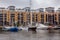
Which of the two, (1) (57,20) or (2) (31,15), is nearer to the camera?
(2) (31,15)

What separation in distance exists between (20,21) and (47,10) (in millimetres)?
2936

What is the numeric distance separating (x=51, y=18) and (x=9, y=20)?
4010 mm

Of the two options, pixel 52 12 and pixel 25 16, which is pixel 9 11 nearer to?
pixel 25 16

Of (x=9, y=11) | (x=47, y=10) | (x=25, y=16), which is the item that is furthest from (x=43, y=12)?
(x=9, y=11)

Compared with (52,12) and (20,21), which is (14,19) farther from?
(52,12)

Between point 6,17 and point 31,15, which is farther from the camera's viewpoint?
A: point 6,17

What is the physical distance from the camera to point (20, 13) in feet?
60.4

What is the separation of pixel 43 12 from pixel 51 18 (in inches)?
42.5

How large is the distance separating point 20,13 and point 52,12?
309 centimetres

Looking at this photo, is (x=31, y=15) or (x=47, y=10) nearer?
(x=31, y=15)

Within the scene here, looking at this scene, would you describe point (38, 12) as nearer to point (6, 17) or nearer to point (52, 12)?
point (52, 12)

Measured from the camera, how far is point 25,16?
18188 mm

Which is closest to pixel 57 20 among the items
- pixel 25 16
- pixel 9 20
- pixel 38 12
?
pixel 38 12

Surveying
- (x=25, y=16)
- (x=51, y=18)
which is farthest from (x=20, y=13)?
(x=51, y=18)
